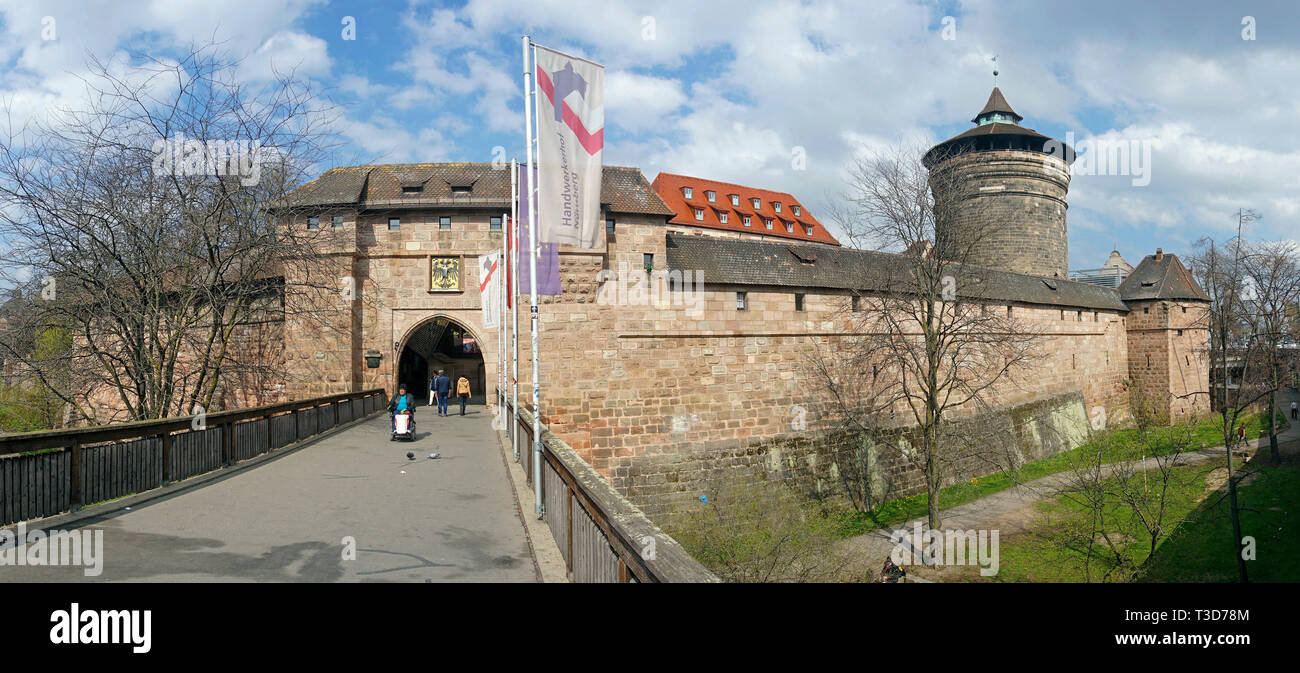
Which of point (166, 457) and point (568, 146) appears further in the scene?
point (166, 457)

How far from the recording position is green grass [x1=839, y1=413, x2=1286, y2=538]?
20.8 meters

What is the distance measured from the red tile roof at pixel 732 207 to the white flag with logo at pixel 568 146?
42434 millimetres

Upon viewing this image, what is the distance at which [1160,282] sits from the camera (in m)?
40.2

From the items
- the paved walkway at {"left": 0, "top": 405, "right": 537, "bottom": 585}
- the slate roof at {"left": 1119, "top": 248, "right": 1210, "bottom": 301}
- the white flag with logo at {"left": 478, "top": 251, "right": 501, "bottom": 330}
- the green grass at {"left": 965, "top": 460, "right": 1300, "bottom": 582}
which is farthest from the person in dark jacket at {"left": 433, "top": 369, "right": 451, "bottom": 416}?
the slate roof at {"left": 1119, "top": 248, "right": 1210, "bottom": 301}

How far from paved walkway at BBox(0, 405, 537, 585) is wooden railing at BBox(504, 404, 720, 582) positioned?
0.45 metres

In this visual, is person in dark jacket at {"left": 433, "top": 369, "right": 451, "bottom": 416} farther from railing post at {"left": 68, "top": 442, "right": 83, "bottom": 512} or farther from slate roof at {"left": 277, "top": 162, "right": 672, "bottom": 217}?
railing post at {"left": 68, "top": 442, "right": 83, "bottom": 512}

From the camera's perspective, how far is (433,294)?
934 inches

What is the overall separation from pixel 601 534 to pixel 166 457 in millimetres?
7252

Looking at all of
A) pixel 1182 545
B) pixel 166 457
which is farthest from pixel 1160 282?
pixel 166 457

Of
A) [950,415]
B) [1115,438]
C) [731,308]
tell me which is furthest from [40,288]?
[1115,438]

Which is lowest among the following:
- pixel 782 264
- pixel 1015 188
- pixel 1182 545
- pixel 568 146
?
pixel 1182 545

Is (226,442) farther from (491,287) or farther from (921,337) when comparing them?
(921,337)

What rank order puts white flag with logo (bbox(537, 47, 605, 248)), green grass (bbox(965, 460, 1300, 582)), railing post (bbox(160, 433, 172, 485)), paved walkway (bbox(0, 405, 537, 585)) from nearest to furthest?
paved walkway (bbox(0, 405, 537, 585)) < white flag with logo (bbox(537, 47, 605, 248)) < railing post (bbox(160, 433, 172, 485)) < green grass (bbox(965, 460, 1300, 582))

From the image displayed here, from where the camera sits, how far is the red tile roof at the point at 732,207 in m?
52.8
